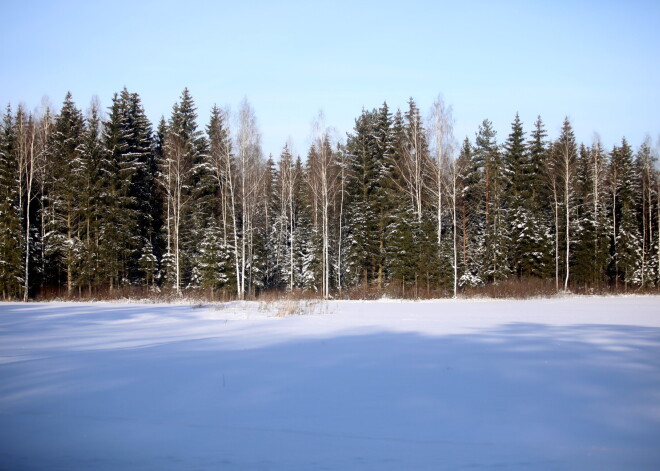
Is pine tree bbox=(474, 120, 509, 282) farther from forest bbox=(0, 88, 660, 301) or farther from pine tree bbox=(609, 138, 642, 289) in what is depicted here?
pine tree bbox=(609, 138, 642, 289)

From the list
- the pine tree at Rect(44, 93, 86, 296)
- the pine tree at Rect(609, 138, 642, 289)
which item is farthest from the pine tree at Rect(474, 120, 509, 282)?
the pine tree at Rect(44, 93, 86, 296)

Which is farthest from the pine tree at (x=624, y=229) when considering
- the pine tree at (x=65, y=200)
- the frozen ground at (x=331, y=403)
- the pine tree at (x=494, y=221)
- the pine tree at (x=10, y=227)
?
the pine tree at (x=10, y=227)

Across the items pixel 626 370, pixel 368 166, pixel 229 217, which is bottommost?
pixel 626 370

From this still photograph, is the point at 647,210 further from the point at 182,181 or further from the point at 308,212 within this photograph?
A: the point at 182,181

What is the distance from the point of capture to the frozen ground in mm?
3527

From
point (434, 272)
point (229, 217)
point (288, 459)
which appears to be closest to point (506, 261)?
point (434, 272)

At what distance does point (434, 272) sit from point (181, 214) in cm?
1860

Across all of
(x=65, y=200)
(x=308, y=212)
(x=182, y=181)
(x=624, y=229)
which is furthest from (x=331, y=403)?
(x=624, y=229)

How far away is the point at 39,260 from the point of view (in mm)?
28828

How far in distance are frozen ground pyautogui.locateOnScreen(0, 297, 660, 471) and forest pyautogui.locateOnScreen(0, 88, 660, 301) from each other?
52.5ft

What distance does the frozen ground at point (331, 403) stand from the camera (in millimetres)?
3527

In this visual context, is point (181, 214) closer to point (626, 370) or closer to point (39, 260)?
point (39, 260)

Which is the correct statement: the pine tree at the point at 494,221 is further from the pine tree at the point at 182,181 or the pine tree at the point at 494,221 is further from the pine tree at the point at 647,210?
the pine tree at the point at 182,181

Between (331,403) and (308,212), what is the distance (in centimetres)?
3447
